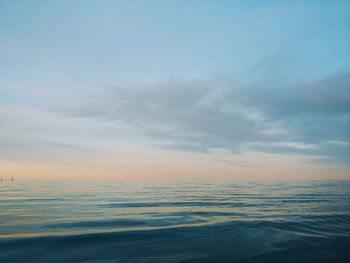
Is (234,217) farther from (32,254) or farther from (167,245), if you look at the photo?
(32,254)

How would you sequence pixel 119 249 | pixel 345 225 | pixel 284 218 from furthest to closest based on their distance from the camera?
pixel 284 218 < pixel 345 225 < pixel 119 249

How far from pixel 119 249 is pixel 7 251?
4.09 meters

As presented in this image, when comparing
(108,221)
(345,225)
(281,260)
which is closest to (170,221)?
(108,221)

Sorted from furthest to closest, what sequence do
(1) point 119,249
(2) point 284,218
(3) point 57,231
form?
(2) point 284,218
(3) point 57,231
(1) point 119,249

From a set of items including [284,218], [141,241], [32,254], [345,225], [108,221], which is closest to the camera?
[32,254]

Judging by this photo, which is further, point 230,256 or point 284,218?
point 284,218

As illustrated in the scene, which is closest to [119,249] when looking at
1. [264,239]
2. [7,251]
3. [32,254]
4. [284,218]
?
[32,254]

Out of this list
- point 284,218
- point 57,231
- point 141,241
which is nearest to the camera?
point 141,241

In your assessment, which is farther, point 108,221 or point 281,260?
point 108,221

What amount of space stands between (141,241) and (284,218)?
9.81 m

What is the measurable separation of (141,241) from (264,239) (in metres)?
5.45

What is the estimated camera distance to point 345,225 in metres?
11.6

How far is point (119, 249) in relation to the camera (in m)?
8.05

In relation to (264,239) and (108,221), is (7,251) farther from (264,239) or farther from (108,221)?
(264,239)
